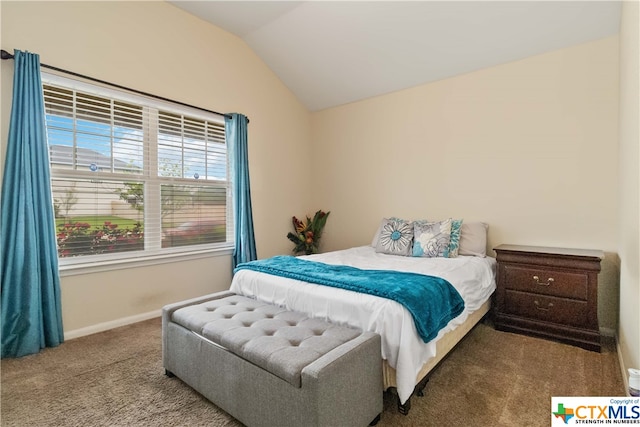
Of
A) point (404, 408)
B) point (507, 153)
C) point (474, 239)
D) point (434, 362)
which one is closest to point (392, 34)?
point (507, 153)

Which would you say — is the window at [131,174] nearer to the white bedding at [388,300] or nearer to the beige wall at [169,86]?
the beige wall at [169,86]

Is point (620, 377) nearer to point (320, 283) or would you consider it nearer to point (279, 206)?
point (320, 283)

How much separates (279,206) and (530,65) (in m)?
3.19

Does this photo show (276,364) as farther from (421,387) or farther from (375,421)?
(421,387)

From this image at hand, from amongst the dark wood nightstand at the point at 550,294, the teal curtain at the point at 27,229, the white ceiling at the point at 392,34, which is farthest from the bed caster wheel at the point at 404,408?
the white ceiling at the point at 392,34

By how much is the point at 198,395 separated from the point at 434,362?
1.41 m

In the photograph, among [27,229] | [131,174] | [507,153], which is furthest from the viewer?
[507,153]

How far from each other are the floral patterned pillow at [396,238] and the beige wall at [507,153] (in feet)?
1.49

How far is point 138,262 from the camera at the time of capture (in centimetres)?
300

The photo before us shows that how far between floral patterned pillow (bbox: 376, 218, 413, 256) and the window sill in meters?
1.81

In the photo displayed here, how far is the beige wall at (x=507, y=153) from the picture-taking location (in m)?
2.66

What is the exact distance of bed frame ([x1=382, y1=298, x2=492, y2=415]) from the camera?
1.66 m

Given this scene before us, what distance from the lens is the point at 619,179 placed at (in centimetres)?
249

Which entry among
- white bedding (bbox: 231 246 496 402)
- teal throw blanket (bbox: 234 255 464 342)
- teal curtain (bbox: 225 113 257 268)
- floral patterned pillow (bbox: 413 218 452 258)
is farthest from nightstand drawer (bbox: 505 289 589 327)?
teal curtain (bbox: 225 113 257 268)
